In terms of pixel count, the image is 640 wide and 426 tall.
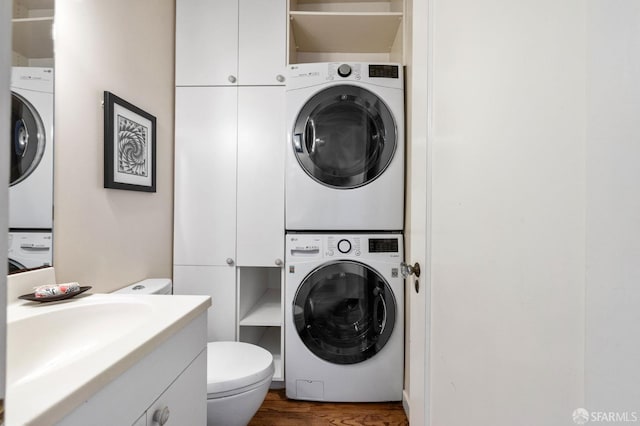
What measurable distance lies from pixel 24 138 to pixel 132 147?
0.52 metres

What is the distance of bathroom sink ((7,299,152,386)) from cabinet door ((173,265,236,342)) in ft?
2.98

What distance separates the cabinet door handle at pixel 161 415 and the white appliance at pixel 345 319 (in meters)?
1.04

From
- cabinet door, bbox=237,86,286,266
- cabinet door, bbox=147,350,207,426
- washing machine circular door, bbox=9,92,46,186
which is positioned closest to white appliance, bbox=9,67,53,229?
washing machine circular door, bbox=9,92,46,186

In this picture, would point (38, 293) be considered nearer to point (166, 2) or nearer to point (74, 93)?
point (74, 93)

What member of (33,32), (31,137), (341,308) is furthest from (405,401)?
(33,32)

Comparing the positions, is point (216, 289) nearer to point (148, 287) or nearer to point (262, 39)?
point (148, 287)

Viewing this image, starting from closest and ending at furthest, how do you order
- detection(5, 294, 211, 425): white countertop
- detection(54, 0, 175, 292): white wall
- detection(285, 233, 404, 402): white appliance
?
detection(5, 294, 211, 425): white countertop
detection(54, 0, 175, 292): white wall
detection(285, 233, 404, 402): white appliance

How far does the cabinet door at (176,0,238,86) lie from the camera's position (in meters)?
1.83

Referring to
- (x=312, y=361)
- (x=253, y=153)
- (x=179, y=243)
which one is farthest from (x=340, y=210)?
(x=179, y=243)

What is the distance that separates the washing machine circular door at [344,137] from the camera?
175cm

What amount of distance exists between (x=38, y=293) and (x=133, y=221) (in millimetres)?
640

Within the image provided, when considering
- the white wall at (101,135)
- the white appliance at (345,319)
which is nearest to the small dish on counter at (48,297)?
the white wall at (101,135)

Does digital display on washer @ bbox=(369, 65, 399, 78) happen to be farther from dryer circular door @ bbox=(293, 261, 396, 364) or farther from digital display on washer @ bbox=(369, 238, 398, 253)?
dryer circular door @ bbox=(293, 261, 396, 364)

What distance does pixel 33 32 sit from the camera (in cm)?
97
